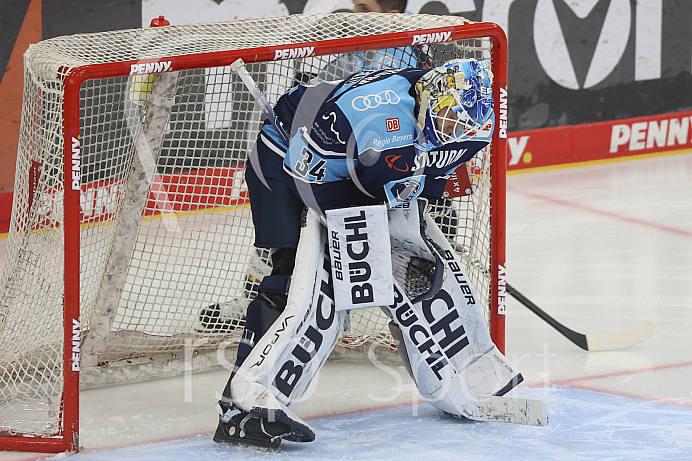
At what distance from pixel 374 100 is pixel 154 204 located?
44.3 inches

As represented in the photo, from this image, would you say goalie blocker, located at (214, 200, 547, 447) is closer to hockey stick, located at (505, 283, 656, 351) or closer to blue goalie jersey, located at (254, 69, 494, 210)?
blue goalie jersey, located at (254, 69, 494, 210)

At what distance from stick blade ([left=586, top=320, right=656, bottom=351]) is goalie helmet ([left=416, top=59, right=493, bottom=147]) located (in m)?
1.31

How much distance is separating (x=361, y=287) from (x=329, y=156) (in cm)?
36

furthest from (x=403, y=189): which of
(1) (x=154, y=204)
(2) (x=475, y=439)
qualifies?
(1) (x=154, y=204)

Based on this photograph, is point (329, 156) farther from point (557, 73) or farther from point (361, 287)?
point (557, 73)

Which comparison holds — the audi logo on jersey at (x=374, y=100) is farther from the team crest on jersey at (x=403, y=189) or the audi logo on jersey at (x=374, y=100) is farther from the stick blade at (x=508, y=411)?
the stick blade at (x=508, y=411)

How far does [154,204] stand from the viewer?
148 inches

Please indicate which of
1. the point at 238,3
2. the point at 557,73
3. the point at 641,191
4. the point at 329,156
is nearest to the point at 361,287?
the point at 329,156

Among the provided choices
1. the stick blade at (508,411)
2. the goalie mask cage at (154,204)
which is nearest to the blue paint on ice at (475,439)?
the stick blade at (508,411)

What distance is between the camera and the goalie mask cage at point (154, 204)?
3.01m

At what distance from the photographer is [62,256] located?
3041 millimetres

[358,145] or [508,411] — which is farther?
[508,411]

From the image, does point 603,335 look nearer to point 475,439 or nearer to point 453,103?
point 475,439

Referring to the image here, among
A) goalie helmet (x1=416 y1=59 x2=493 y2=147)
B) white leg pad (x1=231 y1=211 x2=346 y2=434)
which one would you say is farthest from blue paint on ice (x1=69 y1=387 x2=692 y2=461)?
goalie helmet (x1=416 y1=59 x2=493 y2=147)
